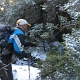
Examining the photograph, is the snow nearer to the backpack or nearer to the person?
the person

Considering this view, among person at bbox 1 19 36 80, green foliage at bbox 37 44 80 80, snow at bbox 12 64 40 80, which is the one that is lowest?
snow at bbox 12 64 40 80

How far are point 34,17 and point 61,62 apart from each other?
507 cm

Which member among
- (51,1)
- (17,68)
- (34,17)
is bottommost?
(17,68)

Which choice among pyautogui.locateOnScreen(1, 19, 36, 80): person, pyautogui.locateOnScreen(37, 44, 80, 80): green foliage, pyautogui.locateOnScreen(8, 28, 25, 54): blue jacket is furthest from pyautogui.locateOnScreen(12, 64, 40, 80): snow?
pyautogui.locateOnScreen(8, 28, 25, 54): blue jacket

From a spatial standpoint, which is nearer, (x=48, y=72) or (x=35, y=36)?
(x=48, y=72)

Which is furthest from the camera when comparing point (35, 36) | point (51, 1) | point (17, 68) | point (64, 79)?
point (35, 36)

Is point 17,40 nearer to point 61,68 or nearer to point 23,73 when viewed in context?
point 61,68

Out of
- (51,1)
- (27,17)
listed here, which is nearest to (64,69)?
(51,1)

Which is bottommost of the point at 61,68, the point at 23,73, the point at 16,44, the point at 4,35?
the point at 23,73

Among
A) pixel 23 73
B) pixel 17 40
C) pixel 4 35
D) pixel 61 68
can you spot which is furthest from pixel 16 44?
pixel 23 73

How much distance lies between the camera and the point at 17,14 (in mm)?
10023

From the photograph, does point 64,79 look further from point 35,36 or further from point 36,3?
point 36,3

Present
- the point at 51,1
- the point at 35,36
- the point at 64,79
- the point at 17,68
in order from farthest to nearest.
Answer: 1. the point at 35,36
2. the point at 51,1
3. the point at 17,68
4. the point at 64,79

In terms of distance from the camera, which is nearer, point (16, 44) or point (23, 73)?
point (16, 44)
